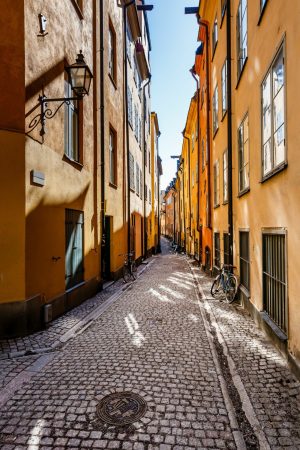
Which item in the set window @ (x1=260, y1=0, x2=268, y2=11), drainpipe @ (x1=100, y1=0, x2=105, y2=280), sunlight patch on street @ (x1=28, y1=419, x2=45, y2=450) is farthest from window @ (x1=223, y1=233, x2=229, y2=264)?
sunlight patch on street @ (x1=28, y1=419, x2=45, y2=450)

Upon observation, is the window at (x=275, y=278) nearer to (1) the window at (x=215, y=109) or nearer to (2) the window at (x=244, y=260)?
(2) the window at (x=244, y=260)

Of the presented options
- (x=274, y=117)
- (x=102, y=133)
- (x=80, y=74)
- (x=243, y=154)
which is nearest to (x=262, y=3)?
(x=274, y=117)

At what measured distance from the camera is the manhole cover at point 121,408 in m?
3.45

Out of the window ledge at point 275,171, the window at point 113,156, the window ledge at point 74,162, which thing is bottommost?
the window ledge at point 275,171

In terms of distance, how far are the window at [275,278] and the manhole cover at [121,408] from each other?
2.61 m

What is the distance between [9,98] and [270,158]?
4829 millimetres

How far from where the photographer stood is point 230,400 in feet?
12.7

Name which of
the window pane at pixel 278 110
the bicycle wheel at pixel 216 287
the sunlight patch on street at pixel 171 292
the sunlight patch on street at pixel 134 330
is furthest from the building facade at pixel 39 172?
the window pane at pixel 278 110

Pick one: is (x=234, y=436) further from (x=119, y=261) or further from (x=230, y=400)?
(x=119, y=261)

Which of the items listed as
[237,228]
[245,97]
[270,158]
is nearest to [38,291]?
[270,158]

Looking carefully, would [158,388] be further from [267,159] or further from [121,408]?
[267,159]

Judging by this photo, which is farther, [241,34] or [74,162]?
[241,34]

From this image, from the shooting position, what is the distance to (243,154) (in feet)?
29.3

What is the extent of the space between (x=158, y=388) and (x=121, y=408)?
2.12 ft
